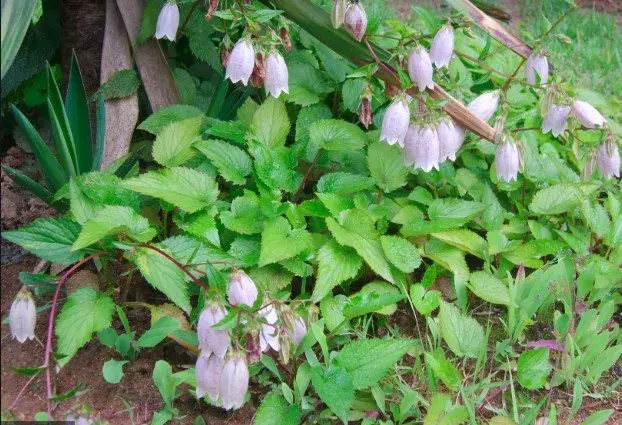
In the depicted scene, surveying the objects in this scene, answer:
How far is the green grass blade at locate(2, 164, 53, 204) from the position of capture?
6.87 feet

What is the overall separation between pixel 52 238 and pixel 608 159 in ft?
5.63

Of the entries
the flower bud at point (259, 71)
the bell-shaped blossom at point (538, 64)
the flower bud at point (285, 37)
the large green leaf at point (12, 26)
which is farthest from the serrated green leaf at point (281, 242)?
the bell-shaped blossom at point (538, 64)

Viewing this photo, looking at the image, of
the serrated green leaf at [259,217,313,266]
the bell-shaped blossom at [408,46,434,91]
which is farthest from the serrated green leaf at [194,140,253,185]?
the bell-shaped blossom at [408,46,434,91]

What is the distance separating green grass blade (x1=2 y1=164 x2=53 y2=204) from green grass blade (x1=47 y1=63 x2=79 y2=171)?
0.40 ft

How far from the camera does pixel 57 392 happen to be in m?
1.90

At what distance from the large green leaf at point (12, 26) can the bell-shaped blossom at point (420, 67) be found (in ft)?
3.53

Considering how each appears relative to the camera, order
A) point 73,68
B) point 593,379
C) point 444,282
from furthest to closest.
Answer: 1. point 444,282
2. point 73,68
3. point 593,379

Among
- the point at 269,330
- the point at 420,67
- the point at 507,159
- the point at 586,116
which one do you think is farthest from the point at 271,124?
the point at 586,116

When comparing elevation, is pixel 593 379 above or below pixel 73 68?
below

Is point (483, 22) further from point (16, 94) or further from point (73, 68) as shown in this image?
point (16, 94)

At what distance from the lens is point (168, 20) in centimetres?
227

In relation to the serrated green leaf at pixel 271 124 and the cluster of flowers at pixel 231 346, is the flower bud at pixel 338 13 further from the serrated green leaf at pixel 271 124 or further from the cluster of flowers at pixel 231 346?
the cluster of flowers at pixel 231 346

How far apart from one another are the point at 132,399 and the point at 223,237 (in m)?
0.57

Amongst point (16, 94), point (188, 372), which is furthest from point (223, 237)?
point (16, 94)
